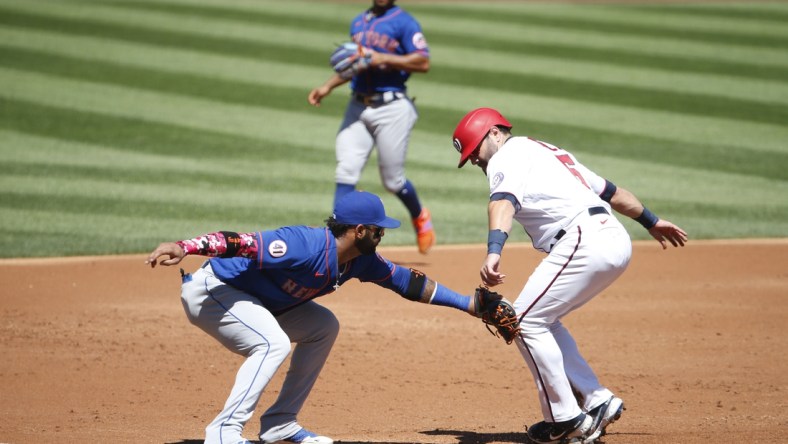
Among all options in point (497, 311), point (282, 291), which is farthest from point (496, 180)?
point (282, 291)

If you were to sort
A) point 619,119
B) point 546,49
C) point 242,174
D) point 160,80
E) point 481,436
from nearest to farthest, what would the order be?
point 481,436, point 242,174, point 619,119, point 160,80, point 546,49

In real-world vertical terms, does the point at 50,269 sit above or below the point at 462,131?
below

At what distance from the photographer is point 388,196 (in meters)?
11.6

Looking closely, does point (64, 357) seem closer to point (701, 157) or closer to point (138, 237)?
point (138, 237)

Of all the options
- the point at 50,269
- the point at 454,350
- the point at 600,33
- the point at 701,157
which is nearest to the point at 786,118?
the point at 701,157

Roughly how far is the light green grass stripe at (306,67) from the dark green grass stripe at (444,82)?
0.90ft

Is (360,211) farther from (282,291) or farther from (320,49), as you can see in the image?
(320,49)

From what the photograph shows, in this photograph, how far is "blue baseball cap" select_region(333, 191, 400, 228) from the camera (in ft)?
15.7

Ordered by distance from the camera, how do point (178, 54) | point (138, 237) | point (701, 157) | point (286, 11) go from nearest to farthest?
point (138, 237) → point (701, 157) → point (178, 54) → point (286, 11)

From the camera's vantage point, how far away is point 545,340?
502 centimetres

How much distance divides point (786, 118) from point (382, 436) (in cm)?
1066

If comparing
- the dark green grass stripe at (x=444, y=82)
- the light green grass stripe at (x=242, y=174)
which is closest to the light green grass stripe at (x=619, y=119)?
the dark green grass stripe at (x=444, y=82)

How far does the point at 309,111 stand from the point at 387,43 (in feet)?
19.2

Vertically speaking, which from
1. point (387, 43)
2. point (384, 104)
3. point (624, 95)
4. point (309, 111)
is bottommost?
point (309, 111)
